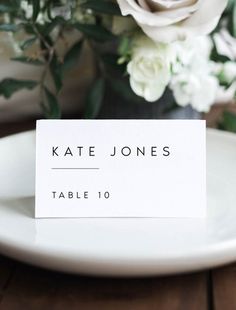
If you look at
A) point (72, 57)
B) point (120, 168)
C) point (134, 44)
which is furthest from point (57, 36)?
point (120, 168)

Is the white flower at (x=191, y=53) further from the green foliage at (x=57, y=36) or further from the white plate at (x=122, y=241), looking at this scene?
the white plate at (x=122, y=241)

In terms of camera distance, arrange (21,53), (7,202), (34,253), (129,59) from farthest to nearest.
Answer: (21,53), (129,59), (7,202), (34,253)

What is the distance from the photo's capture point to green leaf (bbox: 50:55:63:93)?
29.3 inches

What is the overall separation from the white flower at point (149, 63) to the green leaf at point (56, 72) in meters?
0.11

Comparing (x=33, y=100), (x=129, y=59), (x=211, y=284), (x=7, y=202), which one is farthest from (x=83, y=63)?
(x=211, y=284)

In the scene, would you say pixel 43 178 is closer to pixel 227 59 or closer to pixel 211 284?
pixel 211 284

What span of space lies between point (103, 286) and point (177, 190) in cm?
11

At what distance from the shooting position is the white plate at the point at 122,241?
0.45 metres

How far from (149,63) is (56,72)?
15 centimetres

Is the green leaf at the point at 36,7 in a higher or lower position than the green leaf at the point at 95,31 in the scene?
higher

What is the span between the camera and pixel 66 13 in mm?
784

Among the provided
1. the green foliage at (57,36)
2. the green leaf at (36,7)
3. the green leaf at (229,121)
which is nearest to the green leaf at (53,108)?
the green foliage at (57,36)

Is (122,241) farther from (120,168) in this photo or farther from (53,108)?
(53,108)

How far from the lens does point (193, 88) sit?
29.8 inches
